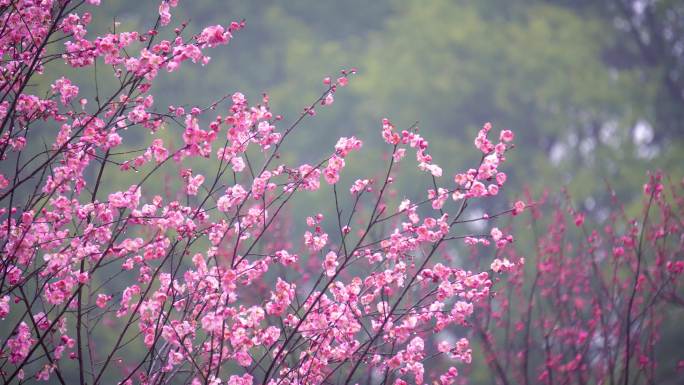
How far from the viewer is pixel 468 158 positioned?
32.9 feet

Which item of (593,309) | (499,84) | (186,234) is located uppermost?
(499,84)

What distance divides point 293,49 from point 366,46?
193 cm

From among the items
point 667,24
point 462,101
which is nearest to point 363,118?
point 462,101

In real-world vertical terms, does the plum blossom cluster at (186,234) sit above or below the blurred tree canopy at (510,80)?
below

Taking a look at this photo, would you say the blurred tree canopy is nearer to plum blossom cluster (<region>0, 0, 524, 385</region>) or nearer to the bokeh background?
the bokeh background

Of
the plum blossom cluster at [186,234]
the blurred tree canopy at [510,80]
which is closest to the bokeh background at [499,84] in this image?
the blurred tree canopy at [510,80]

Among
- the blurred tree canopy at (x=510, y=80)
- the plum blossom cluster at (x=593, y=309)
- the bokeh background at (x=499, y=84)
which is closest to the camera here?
the plum blossom cluster at (x=593, y=309)

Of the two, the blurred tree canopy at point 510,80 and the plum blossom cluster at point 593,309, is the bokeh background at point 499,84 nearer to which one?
the blurred tree canopy at point 510,80

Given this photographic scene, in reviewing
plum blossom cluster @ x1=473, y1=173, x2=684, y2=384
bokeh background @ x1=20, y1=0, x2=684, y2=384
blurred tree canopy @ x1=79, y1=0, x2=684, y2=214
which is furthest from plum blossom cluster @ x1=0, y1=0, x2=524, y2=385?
blurred tree canopy @ x1=79, y1=0, x2=684, y2=214

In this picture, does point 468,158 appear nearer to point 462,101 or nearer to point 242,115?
point 462,101

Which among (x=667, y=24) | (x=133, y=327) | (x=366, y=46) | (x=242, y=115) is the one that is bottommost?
(x=242, y=115)

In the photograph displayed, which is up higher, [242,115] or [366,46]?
[366,46]

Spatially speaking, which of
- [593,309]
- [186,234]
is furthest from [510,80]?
[186,234]

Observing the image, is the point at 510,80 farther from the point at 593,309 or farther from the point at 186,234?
the point at 186,234
